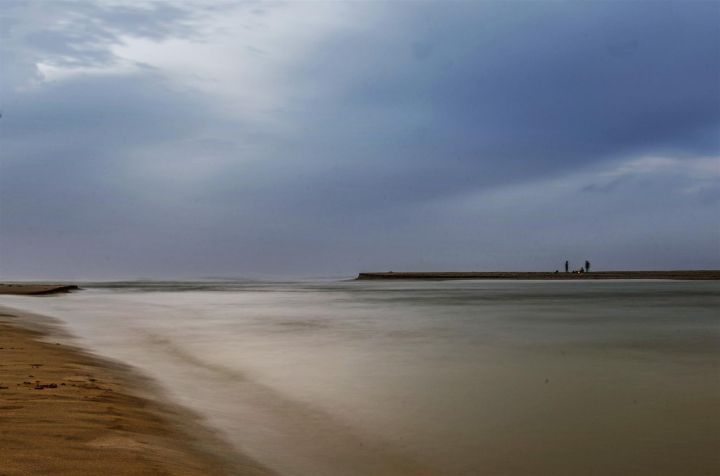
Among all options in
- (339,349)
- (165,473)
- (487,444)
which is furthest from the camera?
(339,349)

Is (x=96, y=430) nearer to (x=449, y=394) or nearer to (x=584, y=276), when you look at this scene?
(x=449, y=394)

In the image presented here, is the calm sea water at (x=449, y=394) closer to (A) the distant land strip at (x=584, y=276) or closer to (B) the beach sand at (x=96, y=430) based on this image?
(B) the beach sand at (x=96, y=430)

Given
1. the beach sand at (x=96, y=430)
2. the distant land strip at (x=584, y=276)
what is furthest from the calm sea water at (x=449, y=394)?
the distant land strip at (x=584, y=276)

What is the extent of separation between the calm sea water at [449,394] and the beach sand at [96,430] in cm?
45

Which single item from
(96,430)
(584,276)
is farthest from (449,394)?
(584,276)

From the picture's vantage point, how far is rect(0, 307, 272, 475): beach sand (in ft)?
15.8

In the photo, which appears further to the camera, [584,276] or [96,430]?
[584,276]

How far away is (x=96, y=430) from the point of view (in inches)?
231

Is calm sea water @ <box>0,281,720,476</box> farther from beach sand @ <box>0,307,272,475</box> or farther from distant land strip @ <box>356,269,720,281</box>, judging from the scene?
distant land strip @ <box>356,269,720,281</box>

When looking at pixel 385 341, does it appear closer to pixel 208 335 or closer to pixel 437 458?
pixel 208 335

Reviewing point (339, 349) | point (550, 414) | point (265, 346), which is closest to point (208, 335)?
point (265, 346)

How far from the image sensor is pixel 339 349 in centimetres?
1495

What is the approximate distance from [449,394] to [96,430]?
17.4 ft

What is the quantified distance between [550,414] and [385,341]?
8787mm
